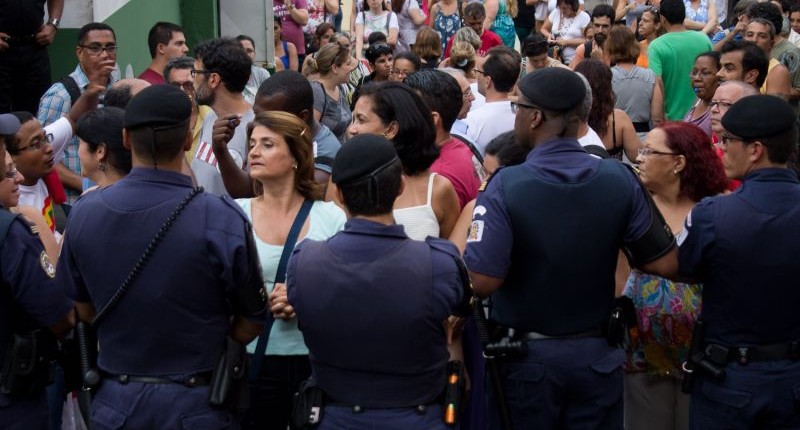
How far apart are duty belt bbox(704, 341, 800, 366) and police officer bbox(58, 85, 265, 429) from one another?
197 cm

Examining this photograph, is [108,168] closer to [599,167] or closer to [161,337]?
[161,337]

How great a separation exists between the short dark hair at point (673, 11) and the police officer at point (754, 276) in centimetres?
620

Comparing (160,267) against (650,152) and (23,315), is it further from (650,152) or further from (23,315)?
(650,152)

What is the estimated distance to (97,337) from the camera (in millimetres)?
4012

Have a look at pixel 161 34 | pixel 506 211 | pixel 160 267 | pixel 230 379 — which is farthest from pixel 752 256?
pixel 161 34

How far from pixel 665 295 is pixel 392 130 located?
5.08 feet

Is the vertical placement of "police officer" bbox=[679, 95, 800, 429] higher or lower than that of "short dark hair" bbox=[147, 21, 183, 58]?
higher

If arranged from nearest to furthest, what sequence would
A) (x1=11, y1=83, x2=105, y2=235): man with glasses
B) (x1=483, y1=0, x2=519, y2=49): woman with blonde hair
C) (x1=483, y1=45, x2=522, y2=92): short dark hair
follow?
1. (x1=11, y1=83, x2=105, y2=235): man with glasses
2. (x1=483, y1=45, x2=522, y2=92): short dark hair
3. (x1=483, y1=0, x2=519, y2=49): woman with blonde hair

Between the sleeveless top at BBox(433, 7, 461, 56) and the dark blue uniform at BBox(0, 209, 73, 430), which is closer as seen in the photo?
the dark blue uniform at BBox(0, 209, 73, 430)

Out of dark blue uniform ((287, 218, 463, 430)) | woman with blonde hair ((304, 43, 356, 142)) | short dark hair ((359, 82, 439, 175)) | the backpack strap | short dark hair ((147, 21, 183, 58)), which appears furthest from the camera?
woman with blonde hair ((304, 43, 356, 142))

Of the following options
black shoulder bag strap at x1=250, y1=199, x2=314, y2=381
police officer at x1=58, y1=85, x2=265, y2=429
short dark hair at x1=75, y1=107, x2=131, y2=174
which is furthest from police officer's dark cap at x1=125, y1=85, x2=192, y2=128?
black shoulder bag strap at x1=250, y1=199, x2=314, y2=381

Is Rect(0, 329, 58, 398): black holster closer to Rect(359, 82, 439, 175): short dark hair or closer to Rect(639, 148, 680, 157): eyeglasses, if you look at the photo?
Rect(359, 82, 439, 175): short dark hair

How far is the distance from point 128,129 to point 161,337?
0.80m

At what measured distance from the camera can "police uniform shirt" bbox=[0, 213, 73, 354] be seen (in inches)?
160
